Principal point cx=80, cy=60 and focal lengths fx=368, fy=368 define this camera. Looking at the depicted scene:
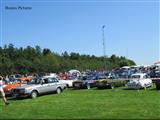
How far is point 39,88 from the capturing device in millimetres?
26594

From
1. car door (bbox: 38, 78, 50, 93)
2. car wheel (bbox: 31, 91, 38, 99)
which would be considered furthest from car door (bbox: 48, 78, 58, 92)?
car wheel (bbox: 31, 91, 38, 99)

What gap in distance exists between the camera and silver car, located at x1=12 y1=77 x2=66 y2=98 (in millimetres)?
25516

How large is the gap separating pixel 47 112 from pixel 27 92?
952cm

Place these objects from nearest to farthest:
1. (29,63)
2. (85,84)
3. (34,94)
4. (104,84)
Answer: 1. (34,94)
2. (104,84)
3. (85,84)
4. (29,63)

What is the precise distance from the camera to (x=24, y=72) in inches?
3216

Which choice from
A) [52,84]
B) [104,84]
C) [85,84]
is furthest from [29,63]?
[52,84]

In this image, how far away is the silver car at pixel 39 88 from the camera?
25516 millimetres

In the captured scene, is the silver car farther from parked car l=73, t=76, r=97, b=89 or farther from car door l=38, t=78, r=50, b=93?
parked car l=73, t=76, r=97, b=89

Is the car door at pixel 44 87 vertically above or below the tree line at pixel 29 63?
below

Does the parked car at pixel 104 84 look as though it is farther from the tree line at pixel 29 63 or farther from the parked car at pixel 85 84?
the tree line at pixel 29 63

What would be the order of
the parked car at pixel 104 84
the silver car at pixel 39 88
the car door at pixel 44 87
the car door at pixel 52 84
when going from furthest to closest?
the parked car at pixel 104 84 < the car door at pixel 52 84 < the car door at pixel 44 87 < the silver car at pixel 39 88

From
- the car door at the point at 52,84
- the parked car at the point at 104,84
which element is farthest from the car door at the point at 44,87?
the parked car at the point at 104,84

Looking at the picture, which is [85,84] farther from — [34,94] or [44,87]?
[34,94]

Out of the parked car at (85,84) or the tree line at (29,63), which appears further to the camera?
the tree line at (29,63)
